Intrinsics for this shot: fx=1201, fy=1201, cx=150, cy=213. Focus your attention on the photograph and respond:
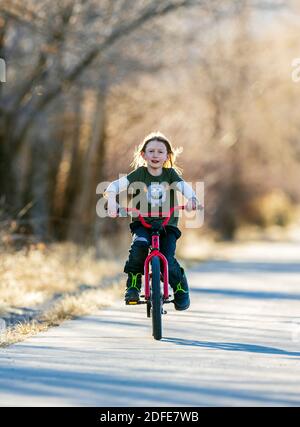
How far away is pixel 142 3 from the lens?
73.7 feet

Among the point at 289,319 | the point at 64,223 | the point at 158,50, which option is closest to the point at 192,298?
the point at 289,319

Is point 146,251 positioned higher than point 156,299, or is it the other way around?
point 146,251

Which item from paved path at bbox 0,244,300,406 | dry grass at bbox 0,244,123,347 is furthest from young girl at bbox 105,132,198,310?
dry grass at bbox 0,244,123,347

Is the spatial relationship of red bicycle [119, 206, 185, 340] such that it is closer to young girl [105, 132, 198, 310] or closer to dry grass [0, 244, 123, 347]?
young girl [105, 132, 198, 310]

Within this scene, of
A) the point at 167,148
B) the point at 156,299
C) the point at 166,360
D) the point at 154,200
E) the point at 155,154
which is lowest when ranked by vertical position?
the point at 166,360

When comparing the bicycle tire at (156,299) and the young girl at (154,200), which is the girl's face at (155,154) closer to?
the young girl at (154,200)

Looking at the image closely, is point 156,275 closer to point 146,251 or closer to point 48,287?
Result: point 146,251

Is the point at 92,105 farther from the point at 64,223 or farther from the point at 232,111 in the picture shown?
the point at 232,111

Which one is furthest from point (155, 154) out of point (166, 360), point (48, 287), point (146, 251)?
point (48, 287)

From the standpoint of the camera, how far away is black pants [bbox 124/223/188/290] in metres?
11.3

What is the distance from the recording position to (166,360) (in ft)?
31.5

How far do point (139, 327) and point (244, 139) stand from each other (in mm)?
36990

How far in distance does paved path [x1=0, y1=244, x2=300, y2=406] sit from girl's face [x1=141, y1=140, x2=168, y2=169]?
1.64m

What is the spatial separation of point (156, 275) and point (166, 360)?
1.43m
